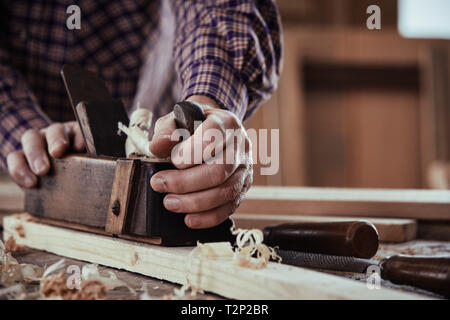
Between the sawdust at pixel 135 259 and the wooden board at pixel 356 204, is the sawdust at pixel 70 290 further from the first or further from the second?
the wooden board at pixel 356 204

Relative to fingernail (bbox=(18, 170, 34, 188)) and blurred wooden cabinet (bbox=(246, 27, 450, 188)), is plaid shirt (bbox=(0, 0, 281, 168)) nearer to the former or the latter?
fingernail (bbox=(18, 170, 34, 188))

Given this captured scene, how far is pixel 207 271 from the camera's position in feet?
2.73

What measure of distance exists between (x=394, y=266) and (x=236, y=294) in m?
0.24

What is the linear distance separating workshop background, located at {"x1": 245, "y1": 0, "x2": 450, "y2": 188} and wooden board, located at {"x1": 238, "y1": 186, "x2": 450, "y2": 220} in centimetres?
208

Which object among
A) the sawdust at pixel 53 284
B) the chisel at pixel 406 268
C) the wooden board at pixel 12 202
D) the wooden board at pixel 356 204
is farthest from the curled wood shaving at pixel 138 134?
the wooden board at pixel 12 202

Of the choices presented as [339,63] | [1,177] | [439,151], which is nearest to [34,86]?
[1,177]

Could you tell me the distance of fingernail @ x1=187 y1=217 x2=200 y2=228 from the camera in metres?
0.94

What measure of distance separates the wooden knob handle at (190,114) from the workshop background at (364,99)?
8.97ft

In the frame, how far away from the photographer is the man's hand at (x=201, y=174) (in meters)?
0.91

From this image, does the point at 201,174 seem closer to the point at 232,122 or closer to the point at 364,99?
the point at 232,122

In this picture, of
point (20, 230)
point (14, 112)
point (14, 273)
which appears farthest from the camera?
point (14, 112)

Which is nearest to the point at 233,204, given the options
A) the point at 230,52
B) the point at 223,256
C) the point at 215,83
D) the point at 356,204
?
the point at 223,256

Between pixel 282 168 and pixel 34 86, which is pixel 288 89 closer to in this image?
pixel 282 168

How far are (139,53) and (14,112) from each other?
551 millimetres
